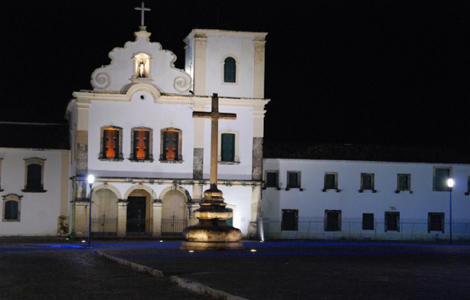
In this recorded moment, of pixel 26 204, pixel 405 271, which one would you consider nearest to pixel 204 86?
pixel 26 204

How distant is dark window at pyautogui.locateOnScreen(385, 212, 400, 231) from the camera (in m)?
45.3

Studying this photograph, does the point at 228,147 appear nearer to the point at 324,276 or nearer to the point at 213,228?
the point at 213,228

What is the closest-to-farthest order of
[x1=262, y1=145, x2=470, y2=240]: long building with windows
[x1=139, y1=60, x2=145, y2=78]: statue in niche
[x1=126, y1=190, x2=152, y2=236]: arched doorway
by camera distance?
[x1=139, y1=60, x2=145, y2=78]: statue in niche
[x1=126, y1=190, x2=152, y2=236]: arched doorway
[x1=262, y1=145, x2=470, y2=240]: long building with windows

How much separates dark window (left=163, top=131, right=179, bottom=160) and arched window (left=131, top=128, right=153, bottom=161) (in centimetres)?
79

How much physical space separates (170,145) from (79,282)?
26.5 m

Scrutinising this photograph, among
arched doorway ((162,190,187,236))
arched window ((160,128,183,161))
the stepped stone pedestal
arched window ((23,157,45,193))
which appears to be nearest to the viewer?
the stepped stone pedestal

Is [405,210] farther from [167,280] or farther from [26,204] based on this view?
[167,280]

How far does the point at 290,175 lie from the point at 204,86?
698cm

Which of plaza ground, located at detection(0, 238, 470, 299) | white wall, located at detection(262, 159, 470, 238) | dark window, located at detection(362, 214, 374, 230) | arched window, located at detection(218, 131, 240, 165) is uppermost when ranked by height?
arched window, located at detection(218, 131, 240, 165)

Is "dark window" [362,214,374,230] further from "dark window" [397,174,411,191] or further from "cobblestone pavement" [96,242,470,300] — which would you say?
"cobblestone pavement" [96,242,470,300]

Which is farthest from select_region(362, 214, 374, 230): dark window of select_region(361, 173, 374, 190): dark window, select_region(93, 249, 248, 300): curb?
select_region(93, 249, 248, 300): curb

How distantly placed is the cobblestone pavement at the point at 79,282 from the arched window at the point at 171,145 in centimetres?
1935

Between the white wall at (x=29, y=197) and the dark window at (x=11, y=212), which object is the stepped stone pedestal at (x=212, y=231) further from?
the dark window at (x=11, y=212)

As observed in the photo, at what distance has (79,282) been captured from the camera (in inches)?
620
